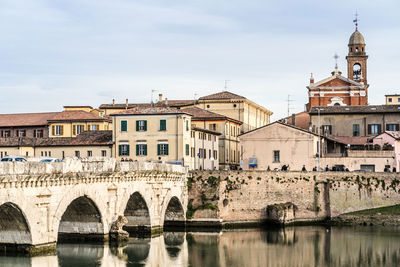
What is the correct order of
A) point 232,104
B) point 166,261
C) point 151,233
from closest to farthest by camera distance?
point 166,261 < point 151,233 < point 232,104

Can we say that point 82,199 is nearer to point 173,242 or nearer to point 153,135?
point 173,242

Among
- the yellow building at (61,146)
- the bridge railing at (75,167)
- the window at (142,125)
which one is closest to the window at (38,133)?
the yellow building at (61,146)

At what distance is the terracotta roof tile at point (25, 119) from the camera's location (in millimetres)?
99562

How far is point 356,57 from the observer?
119188mm

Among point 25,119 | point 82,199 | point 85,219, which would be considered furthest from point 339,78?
point 82,199

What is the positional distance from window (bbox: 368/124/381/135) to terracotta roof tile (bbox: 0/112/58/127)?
42.7 metres

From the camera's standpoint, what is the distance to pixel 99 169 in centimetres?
5138

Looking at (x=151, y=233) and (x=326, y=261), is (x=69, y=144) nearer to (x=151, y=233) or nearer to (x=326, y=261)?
(x=151, y=233)

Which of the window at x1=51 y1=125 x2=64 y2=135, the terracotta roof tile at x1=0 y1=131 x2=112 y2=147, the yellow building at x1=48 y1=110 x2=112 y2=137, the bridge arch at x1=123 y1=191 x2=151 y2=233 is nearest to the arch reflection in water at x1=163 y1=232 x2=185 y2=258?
the bridge arch at x1=123 y1=191 x2=151 y2=233

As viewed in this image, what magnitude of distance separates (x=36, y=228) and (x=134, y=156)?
115 feet

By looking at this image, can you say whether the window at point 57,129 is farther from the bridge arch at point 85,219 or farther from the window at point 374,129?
the bridge arch at point 85,219

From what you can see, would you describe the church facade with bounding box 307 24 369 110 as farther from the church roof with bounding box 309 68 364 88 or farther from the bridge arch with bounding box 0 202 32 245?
the bridge arch with bounding box 0 202 32 245

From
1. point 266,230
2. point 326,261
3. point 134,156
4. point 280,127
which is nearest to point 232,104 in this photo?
point 280,127

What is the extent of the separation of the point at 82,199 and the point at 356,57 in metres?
78.8
